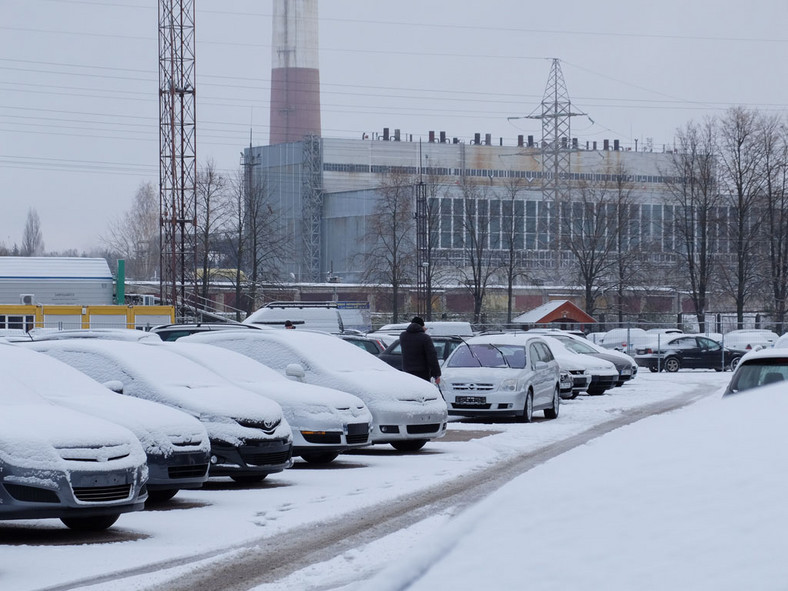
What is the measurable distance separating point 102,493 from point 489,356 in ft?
51.1

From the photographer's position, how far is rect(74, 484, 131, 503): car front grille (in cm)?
1020

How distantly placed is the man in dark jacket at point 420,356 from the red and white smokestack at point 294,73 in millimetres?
93095

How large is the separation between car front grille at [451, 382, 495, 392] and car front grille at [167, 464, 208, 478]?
12347mm

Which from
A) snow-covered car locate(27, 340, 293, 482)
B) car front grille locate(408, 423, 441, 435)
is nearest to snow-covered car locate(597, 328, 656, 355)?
car front grille locate(408, 423, 441, 435)

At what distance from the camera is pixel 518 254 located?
267 ft

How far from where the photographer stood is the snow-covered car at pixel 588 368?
32531 mm

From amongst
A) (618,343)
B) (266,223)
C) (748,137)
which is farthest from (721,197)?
(266,223)

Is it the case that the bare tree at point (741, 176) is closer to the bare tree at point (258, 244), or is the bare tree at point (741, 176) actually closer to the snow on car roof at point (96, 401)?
the bare tree at point (258, 244)

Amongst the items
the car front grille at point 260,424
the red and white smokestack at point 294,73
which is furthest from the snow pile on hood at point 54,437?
the red and white smokestack at point 294,73

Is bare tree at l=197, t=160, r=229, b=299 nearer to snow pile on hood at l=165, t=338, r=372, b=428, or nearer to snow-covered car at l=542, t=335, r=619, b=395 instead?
snow-covered car at l=542, t=335, r=619, b=395

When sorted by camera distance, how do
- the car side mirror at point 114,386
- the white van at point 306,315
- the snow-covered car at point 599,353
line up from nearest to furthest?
the car side mirror at point 114,386 → the snow-covered car at point 599,353 → the white van at point 306,315

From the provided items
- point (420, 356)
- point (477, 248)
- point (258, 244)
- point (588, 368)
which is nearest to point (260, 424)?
point (420, 356)

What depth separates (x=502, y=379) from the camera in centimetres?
2417

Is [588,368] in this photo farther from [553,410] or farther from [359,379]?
[359,379]
